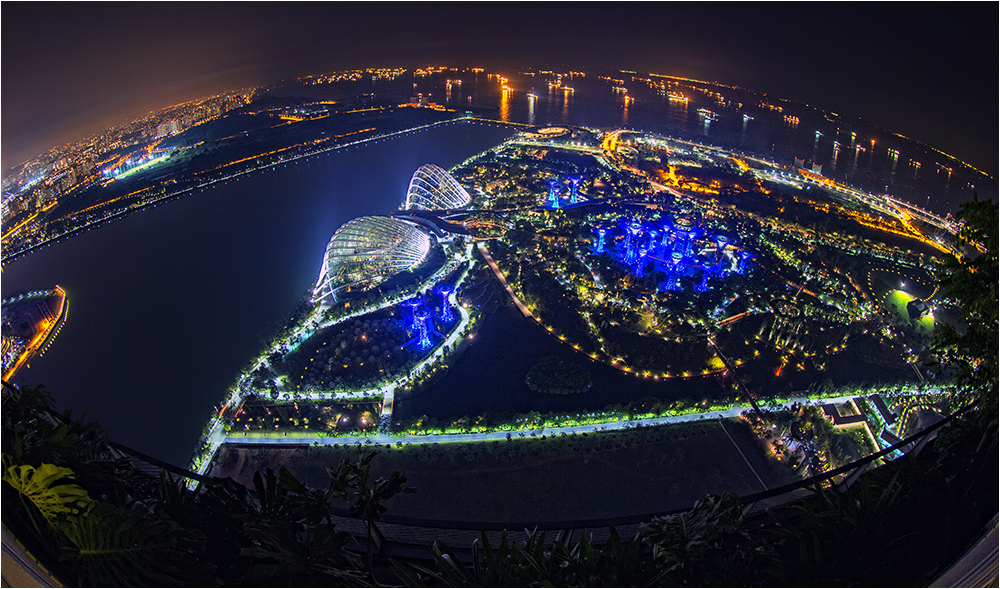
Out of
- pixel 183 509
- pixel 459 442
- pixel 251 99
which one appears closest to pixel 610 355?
pixel 459 442

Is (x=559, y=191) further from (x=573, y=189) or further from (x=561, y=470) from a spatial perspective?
(x=561, y=470)

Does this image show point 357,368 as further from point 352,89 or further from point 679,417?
point 352,89

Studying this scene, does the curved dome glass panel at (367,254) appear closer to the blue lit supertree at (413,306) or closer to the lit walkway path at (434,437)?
the blue lit supertree at (413,306)

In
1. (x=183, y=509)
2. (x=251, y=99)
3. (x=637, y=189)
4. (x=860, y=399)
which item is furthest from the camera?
(x=251, y=99)

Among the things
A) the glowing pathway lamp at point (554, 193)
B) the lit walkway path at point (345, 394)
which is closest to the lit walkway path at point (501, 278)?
the lit walkway path at point (345, 394)

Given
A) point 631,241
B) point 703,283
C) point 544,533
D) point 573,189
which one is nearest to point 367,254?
point 631,241

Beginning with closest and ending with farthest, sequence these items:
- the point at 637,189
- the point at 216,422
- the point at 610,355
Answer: the point at 216,422 < the point at 610,355 < the point at 637,189
